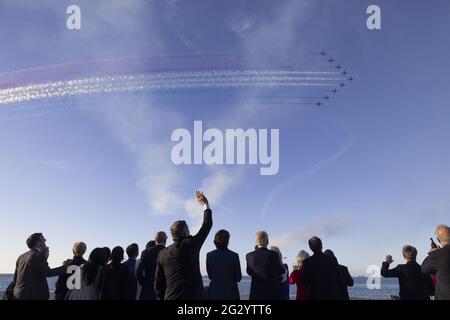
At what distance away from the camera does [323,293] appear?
8398mm

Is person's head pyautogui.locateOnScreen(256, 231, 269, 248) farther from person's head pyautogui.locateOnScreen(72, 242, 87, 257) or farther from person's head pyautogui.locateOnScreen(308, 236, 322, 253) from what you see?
person's head pyautogui.locateOnScreen(72, 242, 87, 257)

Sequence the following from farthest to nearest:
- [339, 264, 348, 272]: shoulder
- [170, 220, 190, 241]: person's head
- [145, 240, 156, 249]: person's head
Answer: [145, 240, 156, 249]: person's head → [339, 264, 348, 272]: shoulder → [170, 220, 190, 241]: person's head

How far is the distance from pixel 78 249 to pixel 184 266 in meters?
3.81

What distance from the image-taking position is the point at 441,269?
7.61 m

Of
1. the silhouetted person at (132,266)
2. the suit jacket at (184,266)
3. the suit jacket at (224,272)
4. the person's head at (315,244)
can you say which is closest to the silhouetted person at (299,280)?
the person's head at (315,244)

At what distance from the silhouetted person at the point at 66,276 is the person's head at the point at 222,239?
3093 mm

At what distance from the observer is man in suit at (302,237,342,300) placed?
27.6ft

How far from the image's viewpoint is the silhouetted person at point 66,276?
29.3 ft

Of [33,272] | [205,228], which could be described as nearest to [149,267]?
[33,272]

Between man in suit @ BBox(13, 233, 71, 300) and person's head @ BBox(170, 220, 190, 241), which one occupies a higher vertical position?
person's head @ BBox(170, 220, 190, 241)

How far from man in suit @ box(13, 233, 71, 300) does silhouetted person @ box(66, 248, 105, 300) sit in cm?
74

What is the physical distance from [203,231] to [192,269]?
24.5 inches

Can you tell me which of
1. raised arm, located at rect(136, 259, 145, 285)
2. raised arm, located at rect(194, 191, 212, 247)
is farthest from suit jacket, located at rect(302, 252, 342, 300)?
raised arm, located at rect(136, 259, 145, 285)

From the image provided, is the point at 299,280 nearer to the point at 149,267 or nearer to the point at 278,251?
the point at 278,251
